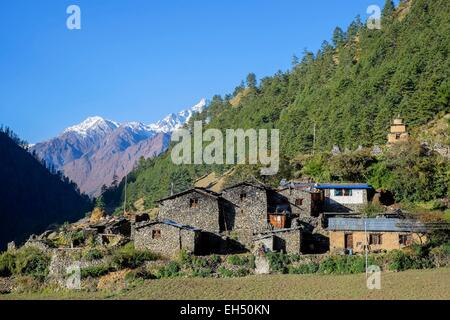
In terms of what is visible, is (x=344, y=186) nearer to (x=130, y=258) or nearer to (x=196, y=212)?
(x=196, y=212)

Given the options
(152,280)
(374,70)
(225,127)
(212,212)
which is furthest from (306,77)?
(152,280)

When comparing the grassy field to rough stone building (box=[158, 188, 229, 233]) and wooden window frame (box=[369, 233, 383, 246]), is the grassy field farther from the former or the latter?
rough stone building (box=[158, 188, 229, 233])

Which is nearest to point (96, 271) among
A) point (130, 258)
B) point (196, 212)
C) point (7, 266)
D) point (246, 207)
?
point (130, 258)

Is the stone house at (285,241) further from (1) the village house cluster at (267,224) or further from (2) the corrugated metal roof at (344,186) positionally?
(2) the corrugated metal roof at (344,186)

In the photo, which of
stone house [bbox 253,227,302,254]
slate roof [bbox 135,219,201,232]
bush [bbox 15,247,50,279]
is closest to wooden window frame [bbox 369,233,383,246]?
stone house [bbox 253,227,302,254]

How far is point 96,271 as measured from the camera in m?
42.0

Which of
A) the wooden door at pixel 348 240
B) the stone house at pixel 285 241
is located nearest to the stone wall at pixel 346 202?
the wooden door at pixel 348 240

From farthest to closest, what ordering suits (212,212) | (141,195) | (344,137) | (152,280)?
(141,195)
(344,137)
(212,212)
(152,280)

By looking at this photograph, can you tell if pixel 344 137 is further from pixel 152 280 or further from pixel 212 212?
pixel 152 280

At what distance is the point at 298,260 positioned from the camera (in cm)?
4072

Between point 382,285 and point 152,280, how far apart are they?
1552cm

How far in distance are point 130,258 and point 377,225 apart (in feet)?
60.4

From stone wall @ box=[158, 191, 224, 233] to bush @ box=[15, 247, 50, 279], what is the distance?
9.92 meters
